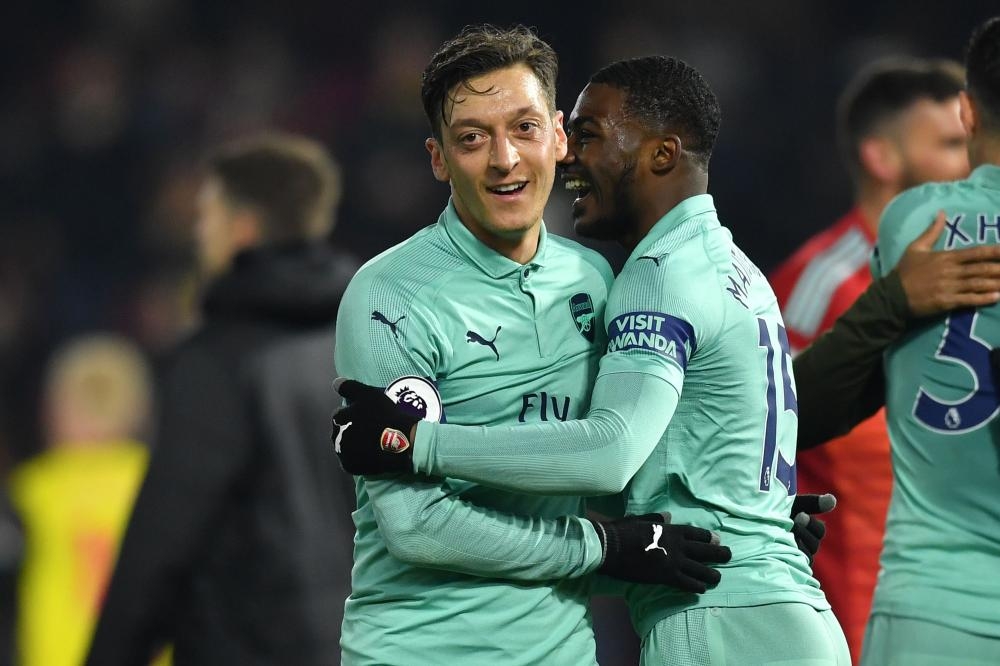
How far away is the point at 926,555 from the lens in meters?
3.15

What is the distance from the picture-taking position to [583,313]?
118 inches

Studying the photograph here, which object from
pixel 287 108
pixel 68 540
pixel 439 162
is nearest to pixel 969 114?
pixel 439 162

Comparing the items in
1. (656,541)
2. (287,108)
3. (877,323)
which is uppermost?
(287,108)

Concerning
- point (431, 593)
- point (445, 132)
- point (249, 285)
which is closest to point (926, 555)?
point (431, 593)

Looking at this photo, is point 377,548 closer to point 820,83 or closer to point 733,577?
point 733,577

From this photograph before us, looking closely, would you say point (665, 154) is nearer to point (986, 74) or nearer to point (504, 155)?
point (504, 155)

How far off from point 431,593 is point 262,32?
25.5 feet

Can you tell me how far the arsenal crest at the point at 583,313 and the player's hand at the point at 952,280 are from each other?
2.33ft

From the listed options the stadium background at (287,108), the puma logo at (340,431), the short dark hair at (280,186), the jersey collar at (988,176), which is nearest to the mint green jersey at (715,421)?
the puma logo at (340,431)

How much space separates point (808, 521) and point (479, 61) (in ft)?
4.01

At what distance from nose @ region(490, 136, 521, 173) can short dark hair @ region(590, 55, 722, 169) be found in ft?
1.11

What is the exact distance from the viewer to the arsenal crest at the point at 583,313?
2986 mm

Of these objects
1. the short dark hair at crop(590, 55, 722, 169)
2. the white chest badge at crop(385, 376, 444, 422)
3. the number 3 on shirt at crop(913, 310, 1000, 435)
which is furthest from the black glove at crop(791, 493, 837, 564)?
the white chest badge at crop(385, 376, 444, 422)

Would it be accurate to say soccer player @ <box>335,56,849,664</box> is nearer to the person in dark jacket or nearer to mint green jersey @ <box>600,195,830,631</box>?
mint green jersey @ <box>600,195,830,631</box>
